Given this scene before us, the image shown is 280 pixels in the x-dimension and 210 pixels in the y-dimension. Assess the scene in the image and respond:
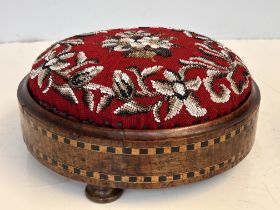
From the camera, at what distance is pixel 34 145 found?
153 centimetres

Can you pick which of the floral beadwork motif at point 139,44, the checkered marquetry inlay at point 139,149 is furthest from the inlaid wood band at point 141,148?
the floral beadwork motif at point 139,44

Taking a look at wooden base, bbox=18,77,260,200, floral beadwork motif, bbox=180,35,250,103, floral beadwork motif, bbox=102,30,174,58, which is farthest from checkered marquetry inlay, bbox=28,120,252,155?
floral beadwork motif, bbox=102,30,174,58

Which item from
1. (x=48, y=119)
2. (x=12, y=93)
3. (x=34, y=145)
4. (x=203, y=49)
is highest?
(x=203, y=49)

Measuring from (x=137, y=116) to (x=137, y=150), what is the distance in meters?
0.08

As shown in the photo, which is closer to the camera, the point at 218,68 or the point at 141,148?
the point at 141,148

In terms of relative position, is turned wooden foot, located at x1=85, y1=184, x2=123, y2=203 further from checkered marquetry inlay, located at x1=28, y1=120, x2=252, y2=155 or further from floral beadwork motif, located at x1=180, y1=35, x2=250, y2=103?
floral beadwork motif, located at x1=180, y1=35, x2=250, y2=103

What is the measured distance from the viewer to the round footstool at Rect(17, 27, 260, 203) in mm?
1371

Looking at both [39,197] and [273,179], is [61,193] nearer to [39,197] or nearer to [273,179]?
[39,197]

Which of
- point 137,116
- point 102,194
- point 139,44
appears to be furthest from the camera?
point 139,44

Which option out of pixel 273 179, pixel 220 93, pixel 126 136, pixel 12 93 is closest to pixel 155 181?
pixel 126 136

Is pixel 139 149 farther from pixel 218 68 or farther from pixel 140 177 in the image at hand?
pixel 218 68

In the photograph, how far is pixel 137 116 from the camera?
1362mm

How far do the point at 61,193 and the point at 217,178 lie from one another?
0.46 metres

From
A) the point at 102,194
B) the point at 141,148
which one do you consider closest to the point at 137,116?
the point at 141,148
